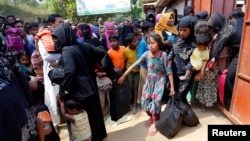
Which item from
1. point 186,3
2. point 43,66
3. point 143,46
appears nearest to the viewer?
point 43,66

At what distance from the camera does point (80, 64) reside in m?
2.60

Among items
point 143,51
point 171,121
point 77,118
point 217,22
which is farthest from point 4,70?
point 217,22

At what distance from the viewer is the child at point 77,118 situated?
264cm

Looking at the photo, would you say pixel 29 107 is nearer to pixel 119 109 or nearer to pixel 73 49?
pixel 73 49

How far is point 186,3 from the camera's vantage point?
746cm

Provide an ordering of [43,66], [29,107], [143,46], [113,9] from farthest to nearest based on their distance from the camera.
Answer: [113,9]
[143,46]
[43,66]
[29,107]

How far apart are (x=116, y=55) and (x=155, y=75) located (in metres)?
Result: 0.93

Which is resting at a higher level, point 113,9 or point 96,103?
point 113,9

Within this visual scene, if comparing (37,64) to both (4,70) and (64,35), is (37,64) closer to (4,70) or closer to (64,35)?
(64,35)

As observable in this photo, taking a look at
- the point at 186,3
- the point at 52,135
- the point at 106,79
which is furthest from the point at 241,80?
the point at 186,3

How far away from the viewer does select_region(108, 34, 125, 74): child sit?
3.80 metres

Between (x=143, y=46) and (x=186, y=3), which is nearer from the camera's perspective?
(x=143, y=46)

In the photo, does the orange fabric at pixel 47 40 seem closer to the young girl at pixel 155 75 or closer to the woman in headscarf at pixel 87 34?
the woman in headscarf at pixel 87 34

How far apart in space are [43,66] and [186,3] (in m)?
5.90
